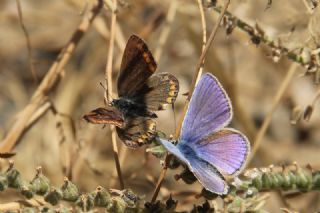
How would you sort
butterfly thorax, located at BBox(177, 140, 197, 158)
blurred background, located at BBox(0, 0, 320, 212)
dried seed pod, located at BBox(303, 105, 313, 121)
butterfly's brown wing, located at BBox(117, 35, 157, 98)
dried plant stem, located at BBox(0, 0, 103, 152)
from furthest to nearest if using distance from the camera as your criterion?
blurred background, located at BBox(0, 0, 320, 212), dried plant stem, located at BBox(0, 0, 103, 152), dried seed pod, located at BBox(303, 105, 313, 121), butterfly's brown wing, located at BBox(117, 35, 157, 98), butterfly thorax, located at BBox(177, 140, 197, 158)

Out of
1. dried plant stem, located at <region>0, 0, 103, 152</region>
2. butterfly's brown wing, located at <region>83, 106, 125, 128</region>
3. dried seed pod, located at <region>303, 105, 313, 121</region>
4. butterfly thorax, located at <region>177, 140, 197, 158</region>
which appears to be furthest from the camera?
dried plant stem, located at <region>0, 0, 103, 152</region>

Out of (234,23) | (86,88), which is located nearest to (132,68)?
(234,23)

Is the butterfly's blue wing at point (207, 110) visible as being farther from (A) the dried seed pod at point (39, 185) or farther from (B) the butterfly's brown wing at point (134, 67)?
(A) the dried seed pod at point (39, 185)

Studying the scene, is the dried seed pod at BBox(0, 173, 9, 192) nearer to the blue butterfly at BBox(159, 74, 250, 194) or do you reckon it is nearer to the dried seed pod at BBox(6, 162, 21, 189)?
the dried seed pod at BBox(6, 162, 21, 189)

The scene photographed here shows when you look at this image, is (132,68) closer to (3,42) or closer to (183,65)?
(183,65)

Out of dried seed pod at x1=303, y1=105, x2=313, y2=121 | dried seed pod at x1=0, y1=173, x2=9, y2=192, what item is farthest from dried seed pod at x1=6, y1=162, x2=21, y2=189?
dried seed pod at x1=303, y1=105, x2=313, y2=121

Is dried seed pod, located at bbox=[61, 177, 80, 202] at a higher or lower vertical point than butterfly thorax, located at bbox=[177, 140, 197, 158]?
lower
